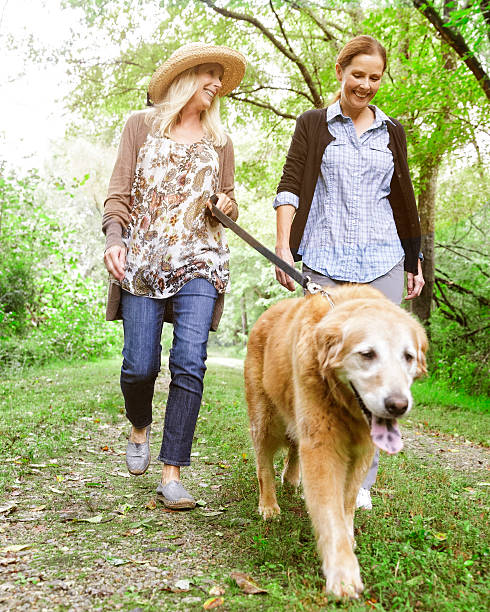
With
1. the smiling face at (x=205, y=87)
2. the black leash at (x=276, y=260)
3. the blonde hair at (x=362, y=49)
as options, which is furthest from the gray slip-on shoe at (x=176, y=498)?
the blonde hair at (x=362, y=49)

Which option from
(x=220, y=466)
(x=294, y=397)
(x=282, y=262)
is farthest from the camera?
(x=220, y=466)

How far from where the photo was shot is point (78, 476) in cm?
445

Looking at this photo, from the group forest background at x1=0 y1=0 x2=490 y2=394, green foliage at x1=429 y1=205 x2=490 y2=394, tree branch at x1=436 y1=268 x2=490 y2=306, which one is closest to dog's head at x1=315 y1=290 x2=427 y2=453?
forest background at x1=0 y1=0 x2=490 y2=394

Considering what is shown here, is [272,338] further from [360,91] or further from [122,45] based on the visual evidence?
[122,45]

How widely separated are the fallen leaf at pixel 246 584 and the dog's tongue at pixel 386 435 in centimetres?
77

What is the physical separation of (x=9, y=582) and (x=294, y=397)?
150cm

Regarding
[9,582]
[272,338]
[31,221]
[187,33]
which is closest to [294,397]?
[272,338]

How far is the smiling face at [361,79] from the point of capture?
3.59 metres

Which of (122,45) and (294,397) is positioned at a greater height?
(122,45)

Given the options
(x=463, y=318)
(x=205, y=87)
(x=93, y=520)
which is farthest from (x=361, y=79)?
(x=463, y=318)

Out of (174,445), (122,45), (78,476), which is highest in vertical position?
(122,45)

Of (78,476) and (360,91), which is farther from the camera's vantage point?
(78,476)

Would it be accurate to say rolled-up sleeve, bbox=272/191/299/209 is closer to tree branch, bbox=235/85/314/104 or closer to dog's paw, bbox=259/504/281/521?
dog's paw, bbox=259/504/281/521

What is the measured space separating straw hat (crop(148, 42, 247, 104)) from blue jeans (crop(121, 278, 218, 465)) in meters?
1.34
